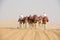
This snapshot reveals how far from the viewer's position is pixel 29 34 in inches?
39.4

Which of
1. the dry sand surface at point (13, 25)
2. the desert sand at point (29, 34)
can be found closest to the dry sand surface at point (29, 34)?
the desert sand at point (29, 34)

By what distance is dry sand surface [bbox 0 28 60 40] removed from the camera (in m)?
0.98

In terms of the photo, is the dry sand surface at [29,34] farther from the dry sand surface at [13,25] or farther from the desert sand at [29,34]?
the dry sand surface at [13,25]

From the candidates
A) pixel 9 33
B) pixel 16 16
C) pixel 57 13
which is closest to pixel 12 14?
pixel 16 16

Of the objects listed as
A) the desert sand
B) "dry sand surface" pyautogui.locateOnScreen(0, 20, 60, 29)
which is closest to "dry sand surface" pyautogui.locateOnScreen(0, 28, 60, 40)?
the desert sand

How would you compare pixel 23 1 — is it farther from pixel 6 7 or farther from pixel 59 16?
pixel 59 16

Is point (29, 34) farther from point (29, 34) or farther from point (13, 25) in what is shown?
point (13, 25)

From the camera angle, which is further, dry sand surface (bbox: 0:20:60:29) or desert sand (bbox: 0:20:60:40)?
dry sand surface (bbox: 0:20:60:29)

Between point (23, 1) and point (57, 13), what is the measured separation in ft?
1.43

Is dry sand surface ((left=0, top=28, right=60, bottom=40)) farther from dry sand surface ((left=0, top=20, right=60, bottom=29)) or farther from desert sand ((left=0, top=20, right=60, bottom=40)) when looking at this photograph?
dry sand surface ((left=0, top=20, right=60, bottom=29))

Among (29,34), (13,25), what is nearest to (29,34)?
(29,34)

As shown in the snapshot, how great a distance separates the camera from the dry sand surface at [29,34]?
3.22ft

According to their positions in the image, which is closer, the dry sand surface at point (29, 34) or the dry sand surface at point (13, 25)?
the dry sand surface at point (29, 34)

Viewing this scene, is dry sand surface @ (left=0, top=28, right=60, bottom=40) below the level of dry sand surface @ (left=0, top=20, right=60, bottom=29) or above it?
below
